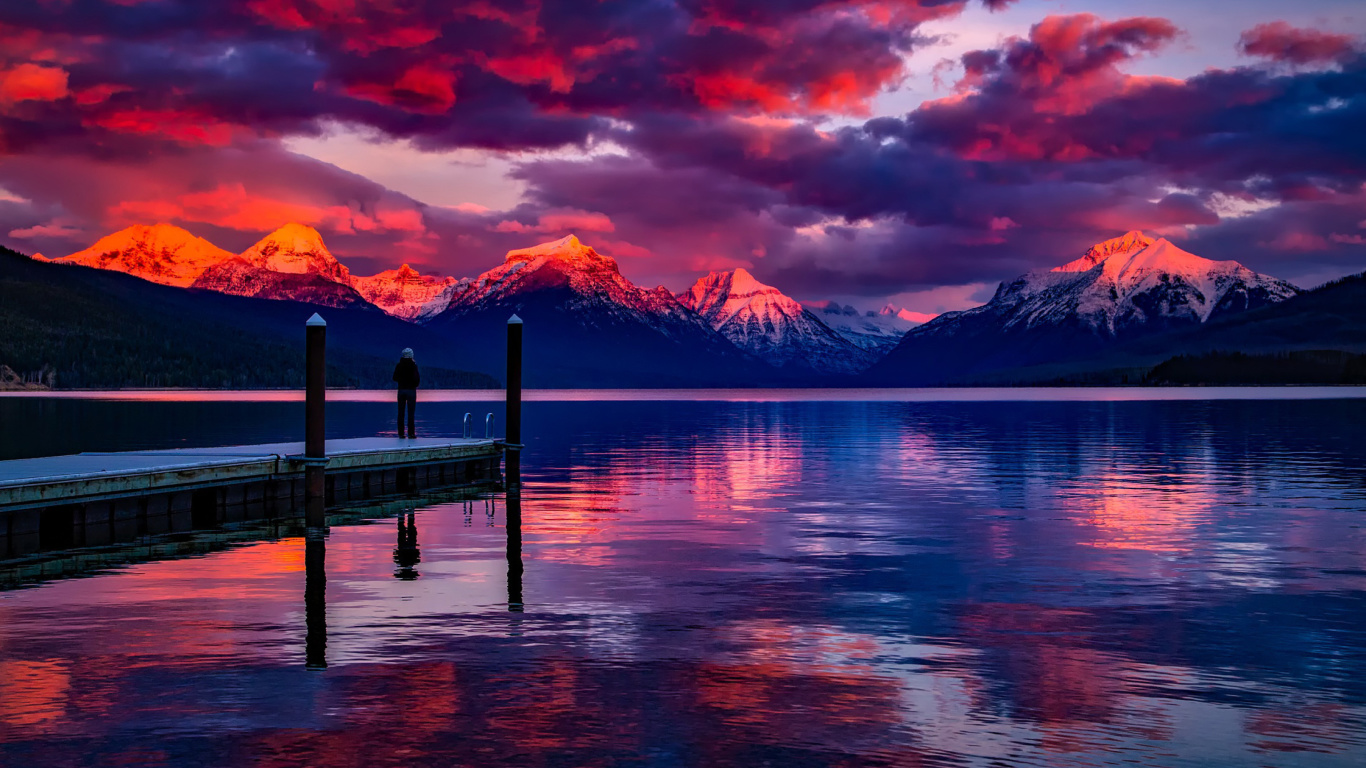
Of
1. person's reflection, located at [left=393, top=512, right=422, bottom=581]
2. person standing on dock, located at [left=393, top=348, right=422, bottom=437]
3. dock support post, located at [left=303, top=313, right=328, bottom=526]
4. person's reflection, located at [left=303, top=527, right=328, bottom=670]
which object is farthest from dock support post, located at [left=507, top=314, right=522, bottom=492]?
person's reflection, located at [left=303, top=527, right=328, bottom=670]

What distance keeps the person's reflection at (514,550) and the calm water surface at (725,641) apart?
0.65 feet

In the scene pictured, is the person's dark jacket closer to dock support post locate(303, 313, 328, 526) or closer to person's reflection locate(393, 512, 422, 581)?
person's reflection locate(393, 512, 422, 581)

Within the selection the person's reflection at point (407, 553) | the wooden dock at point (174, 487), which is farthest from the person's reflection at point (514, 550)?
the wooden dock at point (174, 487)

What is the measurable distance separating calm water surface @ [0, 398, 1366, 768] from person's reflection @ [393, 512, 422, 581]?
0.19 m

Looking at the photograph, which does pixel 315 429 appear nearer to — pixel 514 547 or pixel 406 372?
pixel 514 547

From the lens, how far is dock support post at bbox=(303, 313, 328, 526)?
1403 inches

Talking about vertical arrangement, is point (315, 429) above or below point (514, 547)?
above

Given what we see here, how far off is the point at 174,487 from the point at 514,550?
1043 cm

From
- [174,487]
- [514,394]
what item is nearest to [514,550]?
[174,487]

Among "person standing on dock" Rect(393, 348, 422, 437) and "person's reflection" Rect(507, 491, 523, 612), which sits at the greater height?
"person standing on dock" Rect(393, 348, 422, 437)

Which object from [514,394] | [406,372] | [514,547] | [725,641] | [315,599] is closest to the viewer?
[725,641]

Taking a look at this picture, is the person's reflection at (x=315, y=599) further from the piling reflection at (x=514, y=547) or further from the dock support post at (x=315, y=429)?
the piling reflection at (x=514, y=547)

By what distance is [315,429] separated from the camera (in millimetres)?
37344

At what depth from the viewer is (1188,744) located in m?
15.4
